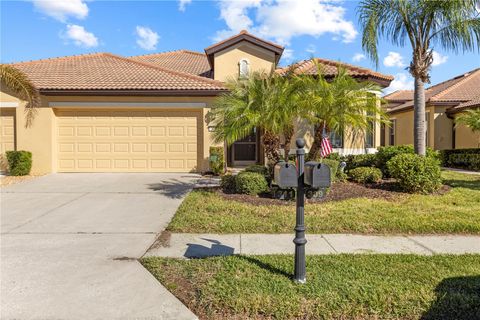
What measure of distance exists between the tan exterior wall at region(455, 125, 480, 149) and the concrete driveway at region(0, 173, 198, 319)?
51.9ft

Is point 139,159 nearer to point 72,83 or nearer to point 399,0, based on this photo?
point 72,83

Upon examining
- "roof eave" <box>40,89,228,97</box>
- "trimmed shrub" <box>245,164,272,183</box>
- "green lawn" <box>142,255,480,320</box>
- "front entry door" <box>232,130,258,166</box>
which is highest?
"roof eave" <box>40,89,228,97</box>

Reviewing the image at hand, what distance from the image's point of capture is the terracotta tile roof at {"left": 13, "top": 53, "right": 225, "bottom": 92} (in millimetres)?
13133

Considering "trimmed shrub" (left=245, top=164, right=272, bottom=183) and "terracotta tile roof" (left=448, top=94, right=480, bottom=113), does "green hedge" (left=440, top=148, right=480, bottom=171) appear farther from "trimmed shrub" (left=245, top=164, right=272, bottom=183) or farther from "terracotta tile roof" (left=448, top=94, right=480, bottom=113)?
"trimmed shrub" (left=245, top=164, right=272, bottom=183)

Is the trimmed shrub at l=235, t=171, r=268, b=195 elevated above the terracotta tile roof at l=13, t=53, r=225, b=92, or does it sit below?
below

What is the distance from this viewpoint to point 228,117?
8.27m

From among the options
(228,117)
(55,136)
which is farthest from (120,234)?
(55,136)

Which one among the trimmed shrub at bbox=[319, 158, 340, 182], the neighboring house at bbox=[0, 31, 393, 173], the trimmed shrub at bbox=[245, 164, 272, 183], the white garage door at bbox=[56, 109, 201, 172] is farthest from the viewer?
the white garage door at bbox=[56, 109, 201, 172]

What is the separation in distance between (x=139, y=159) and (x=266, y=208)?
7806mm

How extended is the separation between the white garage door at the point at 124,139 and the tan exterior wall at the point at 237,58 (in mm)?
3241

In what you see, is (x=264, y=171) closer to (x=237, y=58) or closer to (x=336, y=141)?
(x=336, y=141)

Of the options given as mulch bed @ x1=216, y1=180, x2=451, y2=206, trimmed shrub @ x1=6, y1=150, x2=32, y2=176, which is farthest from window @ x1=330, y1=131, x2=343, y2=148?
trimmed shrub @ x1=6, y1=150, x2=32, y2=176

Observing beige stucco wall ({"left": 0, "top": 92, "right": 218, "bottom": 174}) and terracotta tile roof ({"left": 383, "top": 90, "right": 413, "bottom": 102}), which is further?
terracotta tile roof ({"left": 383, "top": 90, "right": 413, "bottom": 102})

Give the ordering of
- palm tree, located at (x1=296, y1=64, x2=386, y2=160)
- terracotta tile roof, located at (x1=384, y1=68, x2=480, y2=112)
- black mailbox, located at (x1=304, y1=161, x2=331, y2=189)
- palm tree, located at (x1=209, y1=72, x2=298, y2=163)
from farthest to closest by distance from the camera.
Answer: terracotta tile roof, located at (x1=384, y1=68, x2=480, y2=112) → palm tree, located at (x1=296, y1=64, x2=386, y2=160) → palm tree, located at (x1=209, y1=72, x2=298, y2=163) → black mailbox, located at (x1=304, y1=161, x2=331, y2=189)
